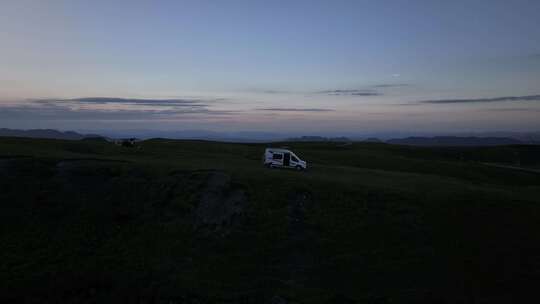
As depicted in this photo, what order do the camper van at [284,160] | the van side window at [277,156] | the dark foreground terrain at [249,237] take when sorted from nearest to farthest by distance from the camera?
1. the dark foreground terrain at [249,237]
2. the camper van at [284,160]
3. the van side window at [277,156]

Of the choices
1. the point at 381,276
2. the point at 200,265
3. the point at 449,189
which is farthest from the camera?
the point at 449,189

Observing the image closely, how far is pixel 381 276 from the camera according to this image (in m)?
21.8

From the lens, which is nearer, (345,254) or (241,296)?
(241,296)

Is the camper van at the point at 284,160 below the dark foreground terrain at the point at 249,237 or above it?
above

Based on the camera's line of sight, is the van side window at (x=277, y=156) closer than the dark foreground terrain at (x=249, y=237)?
No

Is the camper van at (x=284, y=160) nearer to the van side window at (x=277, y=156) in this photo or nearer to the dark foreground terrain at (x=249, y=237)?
the van side window at (x=277, y=156)

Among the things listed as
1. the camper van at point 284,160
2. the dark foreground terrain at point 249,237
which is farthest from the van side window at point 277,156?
the dark foreground terrain at point 249,237

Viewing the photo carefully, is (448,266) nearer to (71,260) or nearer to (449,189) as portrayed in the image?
(449,189)

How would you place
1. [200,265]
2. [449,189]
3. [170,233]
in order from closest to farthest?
[200,265], [170,233], [449,189]

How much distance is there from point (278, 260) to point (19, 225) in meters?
18.4

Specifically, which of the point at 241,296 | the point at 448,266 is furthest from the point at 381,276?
the point at 241,296

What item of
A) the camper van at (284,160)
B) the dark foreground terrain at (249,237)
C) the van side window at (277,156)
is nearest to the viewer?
the dark foreground terrain at (249,237)

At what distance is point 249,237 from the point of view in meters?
26.4

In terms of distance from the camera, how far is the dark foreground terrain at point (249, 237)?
2097 centimetres
